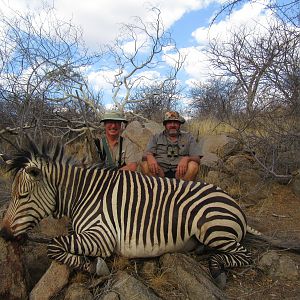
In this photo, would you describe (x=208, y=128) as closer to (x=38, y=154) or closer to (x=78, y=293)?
(x=38, y=154)

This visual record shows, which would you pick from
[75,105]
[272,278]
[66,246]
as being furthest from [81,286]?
[75,105]

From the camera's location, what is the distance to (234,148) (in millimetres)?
7594

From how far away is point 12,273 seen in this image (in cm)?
306

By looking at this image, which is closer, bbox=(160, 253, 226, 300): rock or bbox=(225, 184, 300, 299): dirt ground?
bbox=(160, 253, 226, 300): rock

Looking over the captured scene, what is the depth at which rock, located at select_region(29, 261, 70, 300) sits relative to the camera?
2.86 metres

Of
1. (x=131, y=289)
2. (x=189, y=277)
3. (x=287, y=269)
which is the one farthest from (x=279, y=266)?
(x=131, y=289)

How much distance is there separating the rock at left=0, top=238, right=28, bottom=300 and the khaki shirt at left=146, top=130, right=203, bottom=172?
234cm

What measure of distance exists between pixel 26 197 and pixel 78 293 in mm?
876

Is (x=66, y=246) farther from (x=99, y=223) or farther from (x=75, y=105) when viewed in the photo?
(x=75, y=105)

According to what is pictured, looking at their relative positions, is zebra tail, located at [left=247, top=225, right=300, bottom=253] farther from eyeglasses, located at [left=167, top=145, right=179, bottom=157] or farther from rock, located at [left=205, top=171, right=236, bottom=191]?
rock, located at [left=205, top=171, right=236, bottom=191]

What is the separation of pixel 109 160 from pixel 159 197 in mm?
1313

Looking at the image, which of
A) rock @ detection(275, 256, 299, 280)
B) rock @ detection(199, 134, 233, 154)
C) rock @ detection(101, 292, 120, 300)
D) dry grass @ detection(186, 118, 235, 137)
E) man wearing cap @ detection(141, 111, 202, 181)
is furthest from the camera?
dry grass @ detection(186, 118, 235, 137)

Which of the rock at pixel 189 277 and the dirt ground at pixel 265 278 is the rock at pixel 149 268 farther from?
the dirt ground at pixel 265 278

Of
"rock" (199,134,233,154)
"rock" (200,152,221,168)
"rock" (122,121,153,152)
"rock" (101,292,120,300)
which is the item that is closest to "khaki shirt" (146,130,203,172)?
"rock" (200,152,221,168)
